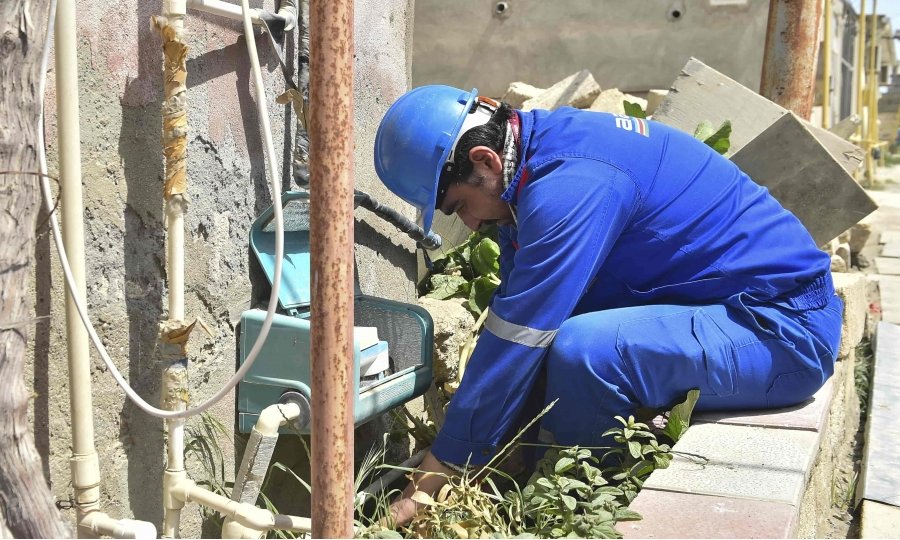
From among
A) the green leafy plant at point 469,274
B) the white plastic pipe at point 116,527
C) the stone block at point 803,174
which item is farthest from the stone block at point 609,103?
the white plastic pipe at point 116,527

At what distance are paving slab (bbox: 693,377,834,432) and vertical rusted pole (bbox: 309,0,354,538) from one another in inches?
58.6

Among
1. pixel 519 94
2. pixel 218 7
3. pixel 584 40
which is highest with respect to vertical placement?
pixel 584 40

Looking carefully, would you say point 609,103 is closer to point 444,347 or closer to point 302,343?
point 444,347

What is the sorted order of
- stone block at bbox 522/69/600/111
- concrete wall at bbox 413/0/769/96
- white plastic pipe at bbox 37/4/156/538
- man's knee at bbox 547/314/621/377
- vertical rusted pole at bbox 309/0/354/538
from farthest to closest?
concrete wall at bbox 413/0/769/96 → stone block at bbox 522/69/600/111 → man's knee at bbox 547/314/621/377 → white plastic pipe at bbox 37/4/156/538 → vertical rusted pole at bbox 309/0/354/538

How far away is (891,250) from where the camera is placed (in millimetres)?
10781

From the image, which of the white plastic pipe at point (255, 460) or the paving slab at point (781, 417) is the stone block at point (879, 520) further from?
the white plastic pipe at point (255, 460)

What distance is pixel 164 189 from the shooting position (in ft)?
8.21

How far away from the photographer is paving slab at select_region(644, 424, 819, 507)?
2424mm

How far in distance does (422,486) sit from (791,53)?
411 cm

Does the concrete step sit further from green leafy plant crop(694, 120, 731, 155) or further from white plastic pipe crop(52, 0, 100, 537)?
green leafy plant crop(694, 120, 731, 155)

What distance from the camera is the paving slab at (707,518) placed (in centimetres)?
220

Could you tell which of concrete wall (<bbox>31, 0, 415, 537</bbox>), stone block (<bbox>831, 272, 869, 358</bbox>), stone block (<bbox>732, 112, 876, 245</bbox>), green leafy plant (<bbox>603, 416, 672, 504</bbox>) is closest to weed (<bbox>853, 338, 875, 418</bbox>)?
stone block (<bbox>831, 272, 869, 358</bbox>)

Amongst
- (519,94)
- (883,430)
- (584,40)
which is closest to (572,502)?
(883,430)

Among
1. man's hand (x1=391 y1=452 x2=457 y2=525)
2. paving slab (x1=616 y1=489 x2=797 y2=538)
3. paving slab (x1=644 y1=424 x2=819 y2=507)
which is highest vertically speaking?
paving slab (x1=644 y1=424 x2=819 y2=507)
